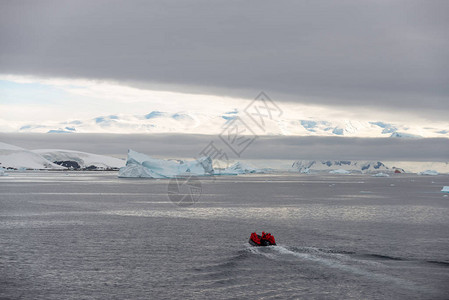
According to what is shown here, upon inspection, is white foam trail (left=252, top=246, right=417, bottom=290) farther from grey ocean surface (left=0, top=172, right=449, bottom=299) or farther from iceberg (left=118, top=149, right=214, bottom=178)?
iceberg (left=118, top=149, right=214, bottom=178)

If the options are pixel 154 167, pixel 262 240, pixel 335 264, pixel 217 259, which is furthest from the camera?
pixel 154 167

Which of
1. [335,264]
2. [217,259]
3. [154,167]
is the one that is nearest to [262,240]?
[217,259]

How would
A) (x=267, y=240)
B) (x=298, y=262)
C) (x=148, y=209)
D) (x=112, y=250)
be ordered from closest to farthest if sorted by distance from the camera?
(x=298, y=262) < (x=112, y=250) < (x=267, y=240) < (x=148, y=209)

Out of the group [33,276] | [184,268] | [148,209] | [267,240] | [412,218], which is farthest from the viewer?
[148,209]

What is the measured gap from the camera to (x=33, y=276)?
2612 centimetres

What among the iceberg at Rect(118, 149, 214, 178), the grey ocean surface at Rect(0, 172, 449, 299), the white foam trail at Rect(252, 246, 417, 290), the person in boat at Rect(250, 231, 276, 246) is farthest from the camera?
the iceberg at Rect(118, 149, 214, 178)

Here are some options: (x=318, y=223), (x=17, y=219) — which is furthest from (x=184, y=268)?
(x=17, y=219)

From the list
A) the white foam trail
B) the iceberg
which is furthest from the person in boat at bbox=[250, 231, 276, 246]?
the iceberg

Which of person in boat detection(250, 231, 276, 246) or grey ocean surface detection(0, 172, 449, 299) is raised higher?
person in boat detection(250, 231, 276, 246)

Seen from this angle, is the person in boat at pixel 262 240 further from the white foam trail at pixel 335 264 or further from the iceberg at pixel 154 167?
the iceberg at pixel 154 167

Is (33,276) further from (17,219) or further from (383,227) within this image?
(383,227)

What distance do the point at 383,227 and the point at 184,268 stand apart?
2831cm

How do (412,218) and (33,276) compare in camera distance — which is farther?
(412,218)

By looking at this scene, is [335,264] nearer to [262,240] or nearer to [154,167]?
[262,240]
